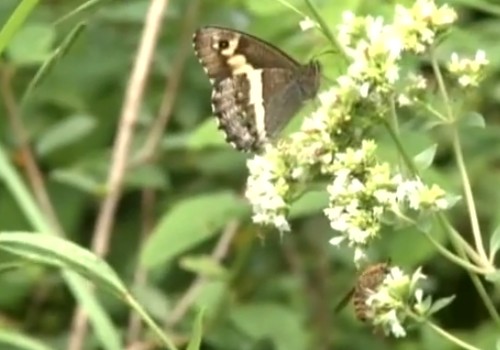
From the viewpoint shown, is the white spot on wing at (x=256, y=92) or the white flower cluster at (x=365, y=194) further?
the white spot on wing at (x=256, y=92)

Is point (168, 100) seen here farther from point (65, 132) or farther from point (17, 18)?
point (17, 18)

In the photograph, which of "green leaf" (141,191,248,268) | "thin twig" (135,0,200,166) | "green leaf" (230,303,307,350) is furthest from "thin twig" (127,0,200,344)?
"green leaf" (141,191,248,268)

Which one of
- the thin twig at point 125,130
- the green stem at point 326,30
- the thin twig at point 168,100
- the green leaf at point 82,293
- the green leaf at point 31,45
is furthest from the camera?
the thin twig at point 168,100

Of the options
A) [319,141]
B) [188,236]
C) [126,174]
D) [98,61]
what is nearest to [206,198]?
[188,236]

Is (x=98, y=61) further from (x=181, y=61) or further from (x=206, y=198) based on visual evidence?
(x=206, y=198)

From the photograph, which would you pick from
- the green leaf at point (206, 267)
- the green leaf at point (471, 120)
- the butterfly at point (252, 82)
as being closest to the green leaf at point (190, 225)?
the green leaf at point (206, 267)

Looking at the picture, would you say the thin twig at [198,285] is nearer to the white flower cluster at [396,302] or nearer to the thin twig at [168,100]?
the thin twig at [168,100]

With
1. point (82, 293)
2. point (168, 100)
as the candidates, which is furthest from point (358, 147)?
point (168, 100)

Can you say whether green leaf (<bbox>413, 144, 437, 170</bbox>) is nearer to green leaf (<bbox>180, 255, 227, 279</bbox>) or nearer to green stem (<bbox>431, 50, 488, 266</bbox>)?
green stem (<bbox>431, 50, 488, 266</bbox>)
